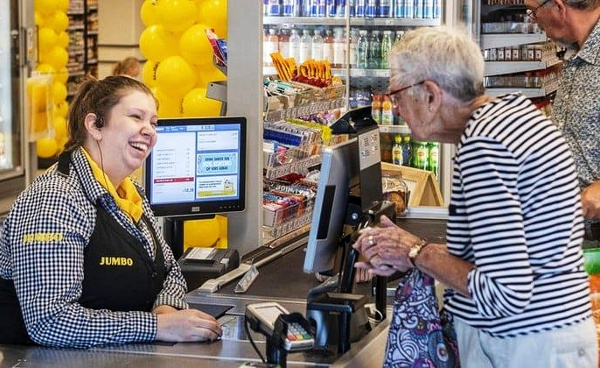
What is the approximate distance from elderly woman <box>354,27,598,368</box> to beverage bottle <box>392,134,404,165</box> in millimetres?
4870

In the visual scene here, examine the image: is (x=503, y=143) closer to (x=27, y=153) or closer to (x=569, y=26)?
(x=569, y=26)

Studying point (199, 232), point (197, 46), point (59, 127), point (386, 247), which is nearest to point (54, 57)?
point (59, 127)

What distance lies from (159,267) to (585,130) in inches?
63.9

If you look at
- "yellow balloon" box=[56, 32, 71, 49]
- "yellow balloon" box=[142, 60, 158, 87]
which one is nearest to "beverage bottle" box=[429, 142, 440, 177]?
"yellow balloon" box=[142, 60, 158, 87]

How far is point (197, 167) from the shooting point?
14.5 ft

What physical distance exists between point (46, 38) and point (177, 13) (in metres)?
5.75

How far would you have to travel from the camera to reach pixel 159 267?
3.56m

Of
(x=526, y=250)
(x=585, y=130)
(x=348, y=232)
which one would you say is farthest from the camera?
(x=585, y=130)

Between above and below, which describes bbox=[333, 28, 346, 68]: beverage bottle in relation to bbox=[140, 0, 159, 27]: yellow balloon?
below

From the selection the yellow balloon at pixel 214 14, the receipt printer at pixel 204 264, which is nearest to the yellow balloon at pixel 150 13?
the yellow balloon at pixel 214 14

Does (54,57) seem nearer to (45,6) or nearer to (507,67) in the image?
(45,6)

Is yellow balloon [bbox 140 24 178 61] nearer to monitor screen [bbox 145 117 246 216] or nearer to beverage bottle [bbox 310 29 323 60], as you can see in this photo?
monitor screen [bbox 145 117 246 216]

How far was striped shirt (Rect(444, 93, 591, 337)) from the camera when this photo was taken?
247 centimetres

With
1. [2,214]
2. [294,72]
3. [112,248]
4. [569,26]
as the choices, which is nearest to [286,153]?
[294,72]
